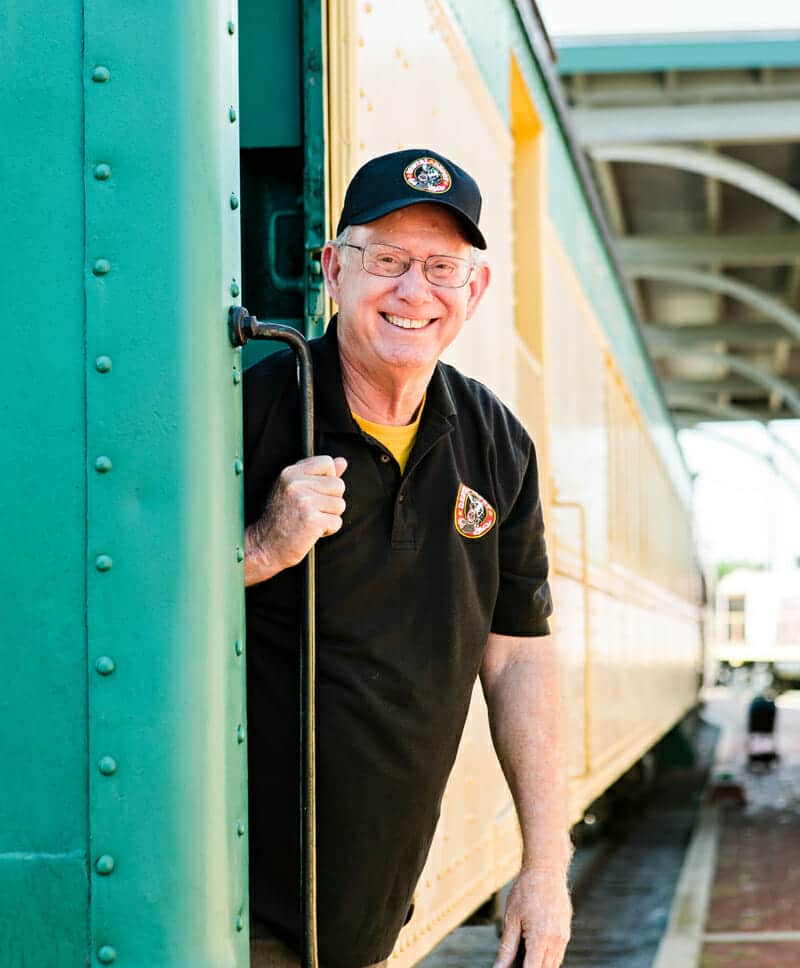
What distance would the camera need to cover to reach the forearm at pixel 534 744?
8.04 ft

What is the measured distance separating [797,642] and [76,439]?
153 ft

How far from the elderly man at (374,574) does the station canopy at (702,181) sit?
5.83m

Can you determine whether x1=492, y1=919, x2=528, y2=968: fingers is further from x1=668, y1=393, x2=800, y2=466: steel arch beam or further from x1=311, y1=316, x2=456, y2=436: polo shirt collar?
x1=668, y1=393, x2=800, y2=466: steel arch beam

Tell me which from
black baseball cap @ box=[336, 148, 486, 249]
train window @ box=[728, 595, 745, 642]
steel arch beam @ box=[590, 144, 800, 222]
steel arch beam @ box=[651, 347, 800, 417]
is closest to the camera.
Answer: black baseball cap @ box=[336, 148, 486, 249]

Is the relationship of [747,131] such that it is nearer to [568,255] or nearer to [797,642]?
[568,255]

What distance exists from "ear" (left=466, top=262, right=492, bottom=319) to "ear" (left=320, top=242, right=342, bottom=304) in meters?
0.20

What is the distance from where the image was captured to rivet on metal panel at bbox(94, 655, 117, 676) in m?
1.82

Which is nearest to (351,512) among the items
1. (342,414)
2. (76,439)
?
(342,414)

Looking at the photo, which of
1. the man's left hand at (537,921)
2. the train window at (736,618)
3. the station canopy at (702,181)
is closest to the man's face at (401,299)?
the man's left hand at (537,921)

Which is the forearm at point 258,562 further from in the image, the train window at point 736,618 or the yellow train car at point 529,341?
the train window at point 736,618

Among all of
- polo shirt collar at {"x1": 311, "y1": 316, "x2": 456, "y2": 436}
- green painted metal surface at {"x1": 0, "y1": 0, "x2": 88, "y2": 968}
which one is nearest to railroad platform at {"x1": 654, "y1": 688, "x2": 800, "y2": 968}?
polo shirt collar at {"x1": 311, "y1": 316, "x2": 456, "y2": 436}

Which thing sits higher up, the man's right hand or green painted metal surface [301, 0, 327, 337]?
green painted metal surface [301, 0, 327, 337]

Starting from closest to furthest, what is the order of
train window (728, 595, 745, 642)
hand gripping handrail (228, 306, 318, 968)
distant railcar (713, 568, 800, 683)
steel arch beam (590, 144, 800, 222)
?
hand gripping handrail (228, 306, 318, 968) < steel arch beam (590, 144, 800, 222) < distant railcar (713, 568, 800, 683) < train window (728, 595, 745, 642)

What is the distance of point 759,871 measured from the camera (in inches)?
400
